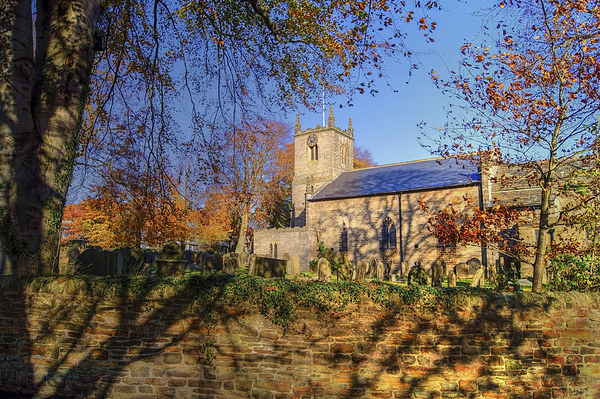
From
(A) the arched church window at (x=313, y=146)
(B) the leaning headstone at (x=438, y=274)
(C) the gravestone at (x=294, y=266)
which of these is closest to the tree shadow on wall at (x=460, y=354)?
(B) the leaning headstone at (x=438, y=274)

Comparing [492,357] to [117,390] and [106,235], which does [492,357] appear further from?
[106,235]

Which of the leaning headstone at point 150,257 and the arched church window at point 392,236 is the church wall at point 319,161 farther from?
the leaning headstone at point 150,257

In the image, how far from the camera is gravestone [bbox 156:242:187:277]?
36.4 feet

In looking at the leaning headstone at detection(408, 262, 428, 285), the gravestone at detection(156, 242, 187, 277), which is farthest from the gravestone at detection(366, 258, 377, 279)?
the gravestone at detection(156, 242, 187, 277)

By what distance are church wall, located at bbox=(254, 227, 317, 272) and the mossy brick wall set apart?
2845 cm

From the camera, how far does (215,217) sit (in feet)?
127

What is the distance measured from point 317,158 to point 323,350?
1612 inches

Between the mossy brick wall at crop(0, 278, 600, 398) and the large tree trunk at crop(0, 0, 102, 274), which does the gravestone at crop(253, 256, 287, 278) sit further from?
the mossy brick wall at crop(0, 278, 600, 398)

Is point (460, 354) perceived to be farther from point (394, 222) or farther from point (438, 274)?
point (394, 222)

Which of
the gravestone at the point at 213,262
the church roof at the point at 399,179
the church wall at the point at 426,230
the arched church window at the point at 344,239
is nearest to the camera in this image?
the gravestone at the point at 213,262

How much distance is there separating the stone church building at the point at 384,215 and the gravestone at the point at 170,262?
2200 cm

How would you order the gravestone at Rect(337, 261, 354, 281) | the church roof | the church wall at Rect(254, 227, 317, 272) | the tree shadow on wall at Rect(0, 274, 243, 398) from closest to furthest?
the tree shadow on wall at Rect(0, 274, 243, 398) → the gravestone at Rect(337, 261, 354, 281) → the church roof → the church wall at Rect(254, 227, 317, 272)

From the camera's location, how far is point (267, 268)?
1259 cm

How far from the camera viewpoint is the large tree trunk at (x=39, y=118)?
21.6 ft
